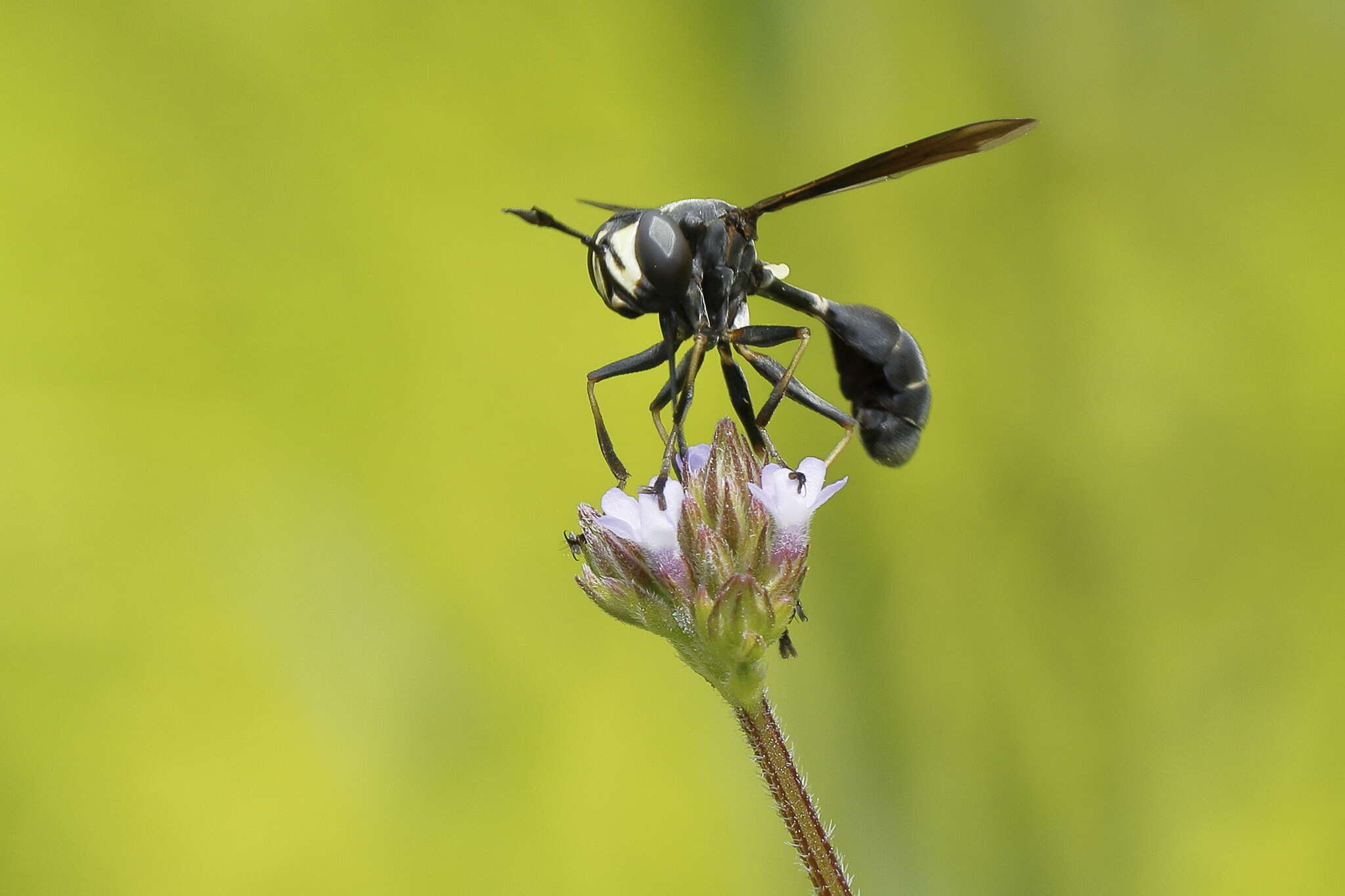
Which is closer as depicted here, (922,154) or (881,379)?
(922,154)

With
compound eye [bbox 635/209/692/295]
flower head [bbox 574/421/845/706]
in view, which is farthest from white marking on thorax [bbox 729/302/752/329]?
flower head [bbox 574/421/845/706]

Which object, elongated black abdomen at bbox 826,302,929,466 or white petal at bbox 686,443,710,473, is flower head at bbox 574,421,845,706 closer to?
white petal at bbox 686,443,710,473

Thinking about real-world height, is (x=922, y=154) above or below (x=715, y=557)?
above

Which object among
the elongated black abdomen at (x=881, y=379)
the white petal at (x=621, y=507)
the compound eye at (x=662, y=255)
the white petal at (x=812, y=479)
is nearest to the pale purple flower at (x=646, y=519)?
the white petal at (x=621, y=507)

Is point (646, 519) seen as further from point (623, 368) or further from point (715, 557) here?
point (623, 368)

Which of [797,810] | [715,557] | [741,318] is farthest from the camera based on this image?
[741,318]

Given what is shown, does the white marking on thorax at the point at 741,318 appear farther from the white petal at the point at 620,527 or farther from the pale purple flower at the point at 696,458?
the white petal at the point at 620,527

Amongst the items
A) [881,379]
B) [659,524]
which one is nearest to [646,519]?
[659,524]
